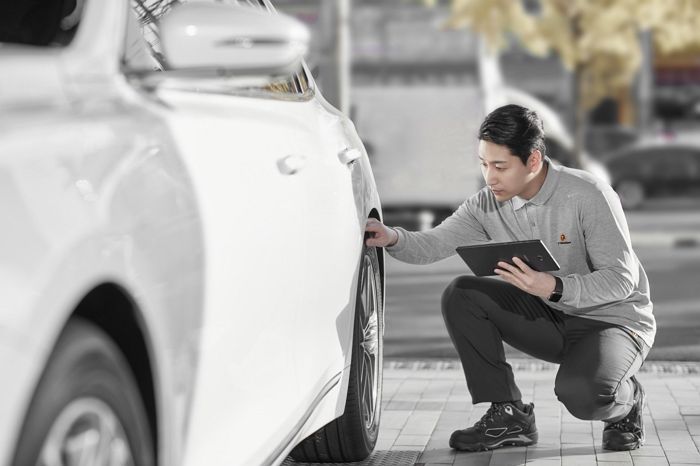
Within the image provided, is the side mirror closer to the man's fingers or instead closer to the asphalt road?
the man's fingers

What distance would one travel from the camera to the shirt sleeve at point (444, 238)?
501cm

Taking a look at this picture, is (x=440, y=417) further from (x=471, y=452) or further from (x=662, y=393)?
(x=662, y=393)

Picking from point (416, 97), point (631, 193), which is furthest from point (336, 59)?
point (631, 193)

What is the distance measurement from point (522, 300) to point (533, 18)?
20413 millimetres

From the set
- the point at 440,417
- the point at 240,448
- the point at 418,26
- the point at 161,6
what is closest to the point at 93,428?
the point at 240,448

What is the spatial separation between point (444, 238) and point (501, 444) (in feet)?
2.76

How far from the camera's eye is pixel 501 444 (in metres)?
4.99

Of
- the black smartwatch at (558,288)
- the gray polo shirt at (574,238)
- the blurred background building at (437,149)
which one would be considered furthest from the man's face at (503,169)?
the blurred background building at (437,149)

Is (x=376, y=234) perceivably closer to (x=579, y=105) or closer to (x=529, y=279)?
(x=529, y=279)

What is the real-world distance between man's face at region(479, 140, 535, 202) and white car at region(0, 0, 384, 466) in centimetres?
131

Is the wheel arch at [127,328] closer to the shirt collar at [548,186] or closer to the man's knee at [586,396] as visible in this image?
the man's knee at [586,396]

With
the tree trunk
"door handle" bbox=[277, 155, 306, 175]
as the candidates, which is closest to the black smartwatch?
"door handle" bbox=[277, 155, 306, 175]

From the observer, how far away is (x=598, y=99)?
29.8m

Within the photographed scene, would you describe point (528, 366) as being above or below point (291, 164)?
below
